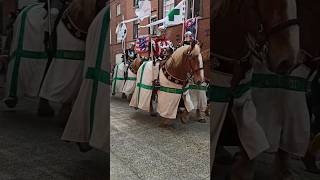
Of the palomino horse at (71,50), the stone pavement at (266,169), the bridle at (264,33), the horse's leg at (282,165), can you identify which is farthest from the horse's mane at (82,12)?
Result: the horse's leg at (282,165)

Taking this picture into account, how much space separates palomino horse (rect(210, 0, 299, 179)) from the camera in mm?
959

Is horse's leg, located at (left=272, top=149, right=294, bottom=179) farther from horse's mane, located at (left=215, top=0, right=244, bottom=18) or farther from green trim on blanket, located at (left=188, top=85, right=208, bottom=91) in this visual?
horse's mane, located at (left=215, top=0, right=244, bottom=18)

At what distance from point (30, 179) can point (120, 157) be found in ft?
1.21

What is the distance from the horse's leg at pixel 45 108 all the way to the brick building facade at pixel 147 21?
24 centimetres

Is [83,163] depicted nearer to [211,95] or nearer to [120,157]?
[120,157]

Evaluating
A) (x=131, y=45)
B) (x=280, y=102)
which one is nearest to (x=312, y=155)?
(x=280, y=102)

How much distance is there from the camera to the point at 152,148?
49.3 inches

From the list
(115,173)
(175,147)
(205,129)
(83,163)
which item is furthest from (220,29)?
(115,173)

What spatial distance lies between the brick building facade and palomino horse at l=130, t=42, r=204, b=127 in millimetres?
43

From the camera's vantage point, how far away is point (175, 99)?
109cm

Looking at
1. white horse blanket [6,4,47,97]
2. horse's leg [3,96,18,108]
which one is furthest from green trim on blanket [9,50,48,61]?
horse's leg [3,96,18,108]

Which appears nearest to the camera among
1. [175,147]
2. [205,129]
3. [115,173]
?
[205,129]

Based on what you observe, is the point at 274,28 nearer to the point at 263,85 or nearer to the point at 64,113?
the point at 263,85

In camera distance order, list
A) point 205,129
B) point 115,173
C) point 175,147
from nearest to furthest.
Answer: point 205,129, point 175,147, point 115,173
